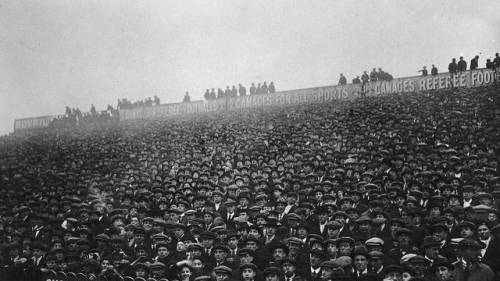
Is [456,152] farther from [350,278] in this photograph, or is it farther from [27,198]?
[27,198]

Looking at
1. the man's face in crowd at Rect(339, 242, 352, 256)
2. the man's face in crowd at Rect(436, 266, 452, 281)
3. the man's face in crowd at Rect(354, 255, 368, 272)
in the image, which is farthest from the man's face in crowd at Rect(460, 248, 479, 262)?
the man's face in crowd at Rect(339, 242, 352, 256)

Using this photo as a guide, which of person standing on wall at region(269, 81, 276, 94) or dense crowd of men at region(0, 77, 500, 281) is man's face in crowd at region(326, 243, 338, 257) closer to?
dense crowd of men at region(0, 77, 500, 281)

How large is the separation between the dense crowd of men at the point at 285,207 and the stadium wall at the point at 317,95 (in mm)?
4407

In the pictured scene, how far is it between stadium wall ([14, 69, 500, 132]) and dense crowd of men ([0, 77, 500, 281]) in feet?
14.5

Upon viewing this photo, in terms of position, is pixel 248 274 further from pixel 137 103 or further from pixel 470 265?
pixel 137 103

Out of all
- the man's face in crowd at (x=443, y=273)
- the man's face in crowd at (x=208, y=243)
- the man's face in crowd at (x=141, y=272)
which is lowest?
the man's face in crowd at (x=141, y=272)

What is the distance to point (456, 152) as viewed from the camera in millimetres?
12930

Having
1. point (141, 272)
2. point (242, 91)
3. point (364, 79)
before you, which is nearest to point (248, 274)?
point (141, 272)

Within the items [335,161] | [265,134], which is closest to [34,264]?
[335,161]

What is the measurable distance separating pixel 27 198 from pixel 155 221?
664 cm

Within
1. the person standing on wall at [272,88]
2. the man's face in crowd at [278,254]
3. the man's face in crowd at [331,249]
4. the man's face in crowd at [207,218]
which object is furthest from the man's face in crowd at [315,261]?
the person standing on wall at [272,88]

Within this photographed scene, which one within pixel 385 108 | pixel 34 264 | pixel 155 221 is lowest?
pixel 34 264

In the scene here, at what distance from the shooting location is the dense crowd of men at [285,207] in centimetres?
786

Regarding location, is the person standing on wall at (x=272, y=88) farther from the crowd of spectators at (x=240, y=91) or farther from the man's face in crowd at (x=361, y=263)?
the man's face in crowd at (x=361, y=263)
